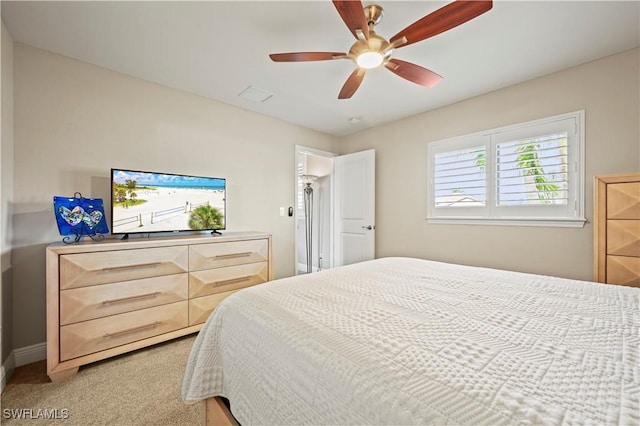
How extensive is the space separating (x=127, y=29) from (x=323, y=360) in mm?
2502

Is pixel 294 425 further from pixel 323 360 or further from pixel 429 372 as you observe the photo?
pixel 429 372

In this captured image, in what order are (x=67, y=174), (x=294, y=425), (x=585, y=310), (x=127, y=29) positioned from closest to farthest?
1. (x=294, y=425)
2. (x=585, y=310)
3. (x=127, y=29)
4. (x=67, y=174)

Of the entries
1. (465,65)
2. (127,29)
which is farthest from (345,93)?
(127,29)

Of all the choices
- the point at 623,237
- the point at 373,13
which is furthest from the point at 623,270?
the point at 373,13

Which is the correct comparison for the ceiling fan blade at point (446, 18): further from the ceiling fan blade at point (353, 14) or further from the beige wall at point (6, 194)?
the beige wall at point (6, 194)

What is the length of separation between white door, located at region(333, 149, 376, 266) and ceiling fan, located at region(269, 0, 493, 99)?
194 cm

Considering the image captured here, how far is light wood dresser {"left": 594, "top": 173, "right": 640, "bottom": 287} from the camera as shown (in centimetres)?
184

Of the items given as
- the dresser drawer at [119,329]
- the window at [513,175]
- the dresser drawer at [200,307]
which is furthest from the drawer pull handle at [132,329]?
the window at [513,175]

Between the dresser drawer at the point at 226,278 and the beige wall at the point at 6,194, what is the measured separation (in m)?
1.19

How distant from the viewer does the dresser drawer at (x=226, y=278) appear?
2416 millimetres

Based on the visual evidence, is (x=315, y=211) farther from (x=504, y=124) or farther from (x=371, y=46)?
(x=371, y=46)

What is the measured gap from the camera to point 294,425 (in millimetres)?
757

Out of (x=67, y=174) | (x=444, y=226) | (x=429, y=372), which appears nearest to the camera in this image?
(x=429, y=372)

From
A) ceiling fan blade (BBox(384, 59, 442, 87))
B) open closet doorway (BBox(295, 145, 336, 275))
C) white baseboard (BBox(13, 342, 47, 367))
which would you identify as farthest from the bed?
open closet doorway (BBox(295, 145, 336, 275))
